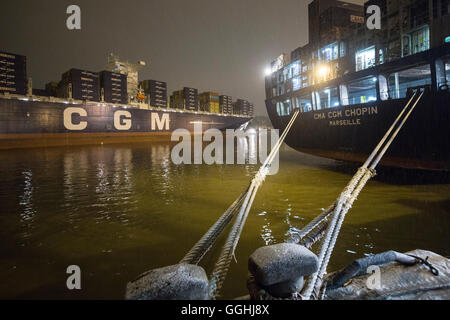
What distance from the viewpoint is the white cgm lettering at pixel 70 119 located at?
35.2m

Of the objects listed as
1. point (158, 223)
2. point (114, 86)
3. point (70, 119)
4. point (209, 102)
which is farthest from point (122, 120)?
point (158, 223)

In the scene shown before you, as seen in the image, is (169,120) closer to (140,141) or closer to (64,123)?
(140,141)

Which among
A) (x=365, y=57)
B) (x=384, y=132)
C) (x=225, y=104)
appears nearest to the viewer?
(x=384, y=132)

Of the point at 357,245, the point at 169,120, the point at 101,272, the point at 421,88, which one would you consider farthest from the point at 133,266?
the point at 169,120

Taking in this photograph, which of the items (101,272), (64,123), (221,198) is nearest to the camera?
(101,272)

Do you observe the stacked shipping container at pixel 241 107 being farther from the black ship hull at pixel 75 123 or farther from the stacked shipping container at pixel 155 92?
the black ship hull at pixel 75 123

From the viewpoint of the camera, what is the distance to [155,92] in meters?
54.7

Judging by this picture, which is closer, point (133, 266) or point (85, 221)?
point (133, 266)

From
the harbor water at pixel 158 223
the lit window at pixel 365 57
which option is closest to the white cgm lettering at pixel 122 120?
the harbor water at pixel 158 223

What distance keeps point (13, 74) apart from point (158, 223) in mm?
40360

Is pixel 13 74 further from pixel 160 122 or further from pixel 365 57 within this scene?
pixel 365 57

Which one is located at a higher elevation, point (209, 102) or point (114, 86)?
point (209, 102)
